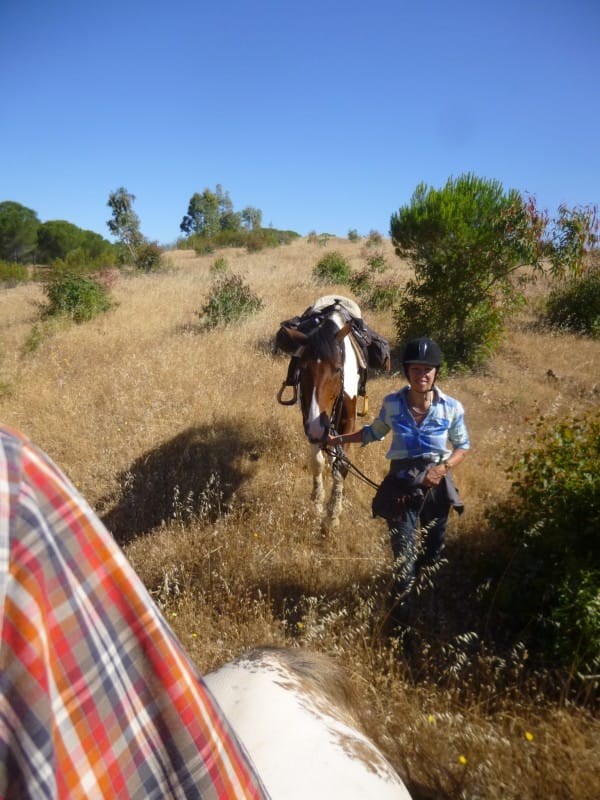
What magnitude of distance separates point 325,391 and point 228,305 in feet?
23.0

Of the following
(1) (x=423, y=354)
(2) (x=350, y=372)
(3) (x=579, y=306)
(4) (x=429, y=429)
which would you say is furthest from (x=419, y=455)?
(3) (x=579, y=306)

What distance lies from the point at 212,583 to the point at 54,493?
3140mm

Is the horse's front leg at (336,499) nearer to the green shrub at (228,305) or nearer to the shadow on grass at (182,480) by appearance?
the shadow on grass at (182,480)

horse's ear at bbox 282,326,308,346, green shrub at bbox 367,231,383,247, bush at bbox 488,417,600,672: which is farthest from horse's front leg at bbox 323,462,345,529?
green shrub at bbox 367,231,383,247

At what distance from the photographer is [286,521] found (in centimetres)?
396

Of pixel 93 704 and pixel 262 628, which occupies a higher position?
pixel 93 704

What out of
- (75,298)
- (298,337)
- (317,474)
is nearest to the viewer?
(298,337)

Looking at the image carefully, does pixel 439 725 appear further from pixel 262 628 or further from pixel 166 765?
pixel 166 765

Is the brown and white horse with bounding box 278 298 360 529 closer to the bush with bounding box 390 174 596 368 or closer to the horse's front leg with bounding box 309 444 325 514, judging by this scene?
the horse's front leg with bounding box 309 444 325 514

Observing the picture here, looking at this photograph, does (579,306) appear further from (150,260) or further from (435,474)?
(150,260)

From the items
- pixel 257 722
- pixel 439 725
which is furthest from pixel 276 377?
pixel 257 722

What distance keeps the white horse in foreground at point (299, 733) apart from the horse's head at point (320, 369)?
1.97 m

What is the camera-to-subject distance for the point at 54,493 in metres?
0.57

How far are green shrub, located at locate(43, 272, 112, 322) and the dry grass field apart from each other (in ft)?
2.83
